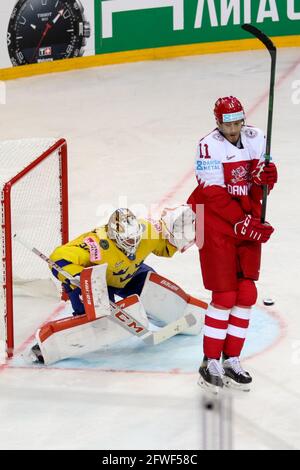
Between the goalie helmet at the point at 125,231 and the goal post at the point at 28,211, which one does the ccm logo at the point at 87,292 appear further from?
the goal post at the point at 28,211

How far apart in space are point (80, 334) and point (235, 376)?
0.74 metres

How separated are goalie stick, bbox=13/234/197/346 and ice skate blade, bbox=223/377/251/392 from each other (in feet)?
1.52

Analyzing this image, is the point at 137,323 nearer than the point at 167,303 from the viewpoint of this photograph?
Yes

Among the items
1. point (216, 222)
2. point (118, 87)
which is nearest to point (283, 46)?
point (118, 87)

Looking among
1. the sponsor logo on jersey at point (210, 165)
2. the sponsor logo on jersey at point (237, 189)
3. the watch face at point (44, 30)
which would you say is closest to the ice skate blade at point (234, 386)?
the sponsor logo on jersey at point (237, 189)

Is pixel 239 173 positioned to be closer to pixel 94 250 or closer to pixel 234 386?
pixel 94 250

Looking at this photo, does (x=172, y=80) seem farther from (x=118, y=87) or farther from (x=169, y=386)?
(x=169, y=386)

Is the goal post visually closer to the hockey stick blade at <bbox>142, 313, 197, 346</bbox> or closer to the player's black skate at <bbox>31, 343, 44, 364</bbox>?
the player's black skate at <bbox>31, 343, 44, 364</bbox>

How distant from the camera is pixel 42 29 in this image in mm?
10148

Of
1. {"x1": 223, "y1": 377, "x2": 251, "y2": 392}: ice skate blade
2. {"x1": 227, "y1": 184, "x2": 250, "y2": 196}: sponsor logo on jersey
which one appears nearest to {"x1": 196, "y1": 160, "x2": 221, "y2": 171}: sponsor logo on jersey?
{"x1": 227, "y1": 184, "x2": 250, "y2": 196}: sponsor logo on jersey

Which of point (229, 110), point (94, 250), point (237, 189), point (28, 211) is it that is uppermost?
point (229, 110)

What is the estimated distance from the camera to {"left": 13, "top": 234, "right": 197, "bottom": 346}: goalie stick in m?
5.15

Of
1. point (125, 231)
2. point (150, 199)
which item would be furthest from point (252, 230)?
point (150, 199)

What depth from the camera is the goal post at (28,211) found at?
5.30 meters
